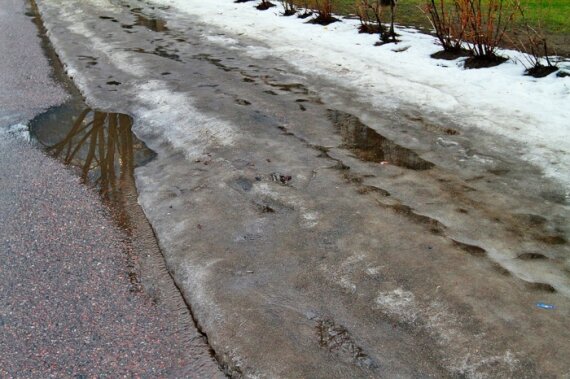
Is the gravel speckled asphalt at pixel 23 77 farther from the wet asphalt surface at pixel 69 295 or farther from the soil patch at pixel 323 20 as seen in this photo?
the soil patch at pixel 323 20

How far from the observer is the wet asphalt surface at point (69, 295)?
7.66 feet

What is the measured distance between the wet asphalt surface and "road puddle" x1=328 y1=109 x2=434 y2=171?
2.13 metres

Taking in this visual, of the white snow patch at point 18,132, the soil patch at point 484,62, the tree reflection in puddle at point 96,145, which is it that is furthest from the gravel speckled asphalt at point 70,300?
the soil patch at point 484,62

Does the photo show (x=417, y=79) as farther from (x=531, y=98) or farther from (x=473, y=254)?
(x=473, y=254)

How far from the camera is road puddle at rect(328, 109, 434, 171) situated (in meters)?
4.18

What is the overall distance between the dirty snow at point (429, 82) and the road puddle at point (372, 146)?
27.1 inches

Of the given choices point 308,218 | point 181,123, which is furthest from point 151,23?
point 308,218

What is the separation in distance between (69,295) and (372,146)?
9.12 ft

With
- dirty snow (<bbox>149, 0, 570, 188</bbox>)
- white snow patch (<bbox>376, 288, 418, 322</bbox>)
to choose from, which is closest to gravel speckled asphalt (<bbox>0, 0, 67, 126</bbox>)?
dirty snow (<bbox>149, 0, 570, 188</bbox>)

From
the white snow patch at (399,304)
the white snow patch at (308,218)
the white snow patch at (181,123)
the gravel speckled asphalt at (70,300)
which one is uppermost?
the white snow patch at (181,123)

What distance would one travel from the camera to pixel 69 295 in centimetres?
276

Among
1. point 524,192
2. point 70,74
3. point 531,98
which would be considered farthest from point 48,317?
point 70,74

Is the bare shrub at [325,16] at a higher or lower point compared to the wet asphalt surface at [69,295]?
higher

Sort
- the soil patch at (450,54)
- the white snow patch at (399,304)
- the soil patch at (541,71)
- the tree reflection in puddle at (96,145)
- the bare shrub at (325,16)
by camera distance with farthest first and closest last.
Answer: the bare shrub at (325,16) → the soil patch at (450,54) → the soil patch at (541,71) → the tree reflection in puddle at (96,145) → the white snow patch at (399,304)
